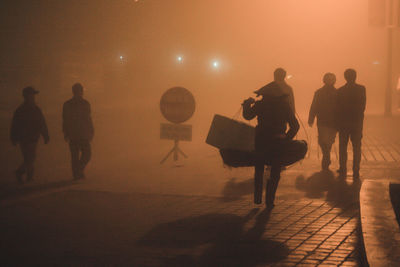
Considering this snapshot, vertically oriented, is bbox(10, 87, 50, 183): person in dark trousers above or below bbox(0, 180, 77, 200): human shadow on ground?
above

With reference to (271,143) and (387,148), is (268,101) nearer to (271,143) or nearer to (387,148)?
(271,143)

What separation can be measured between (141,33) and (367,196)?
35.5 meters

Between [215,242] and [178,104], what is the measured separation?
664cm

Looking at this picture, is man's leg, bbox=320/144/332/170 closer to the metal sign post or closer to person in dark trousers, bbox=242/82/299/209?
the metal sign post

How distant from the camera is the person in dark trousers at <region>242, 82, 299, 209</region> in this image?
7258 mm

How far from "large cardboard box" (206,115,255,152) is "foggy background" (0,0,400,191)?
3.78 m

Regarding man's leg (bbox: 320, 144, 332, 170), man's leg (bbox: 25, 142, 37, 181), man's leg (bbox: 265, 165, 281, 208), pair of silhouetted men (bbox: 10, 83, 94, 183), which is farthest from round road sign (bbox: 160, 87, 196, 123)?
man's leg (bbox: 265, 165, 281, 208)

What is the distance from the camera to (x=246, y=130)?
7.34m

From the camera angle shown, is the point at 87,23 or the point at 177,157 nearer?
the point at 177,157

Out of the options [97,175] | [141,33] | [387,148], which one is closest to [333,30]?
[141,33]

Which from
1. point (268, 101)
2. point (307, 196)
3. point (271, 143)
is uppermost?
point (268, 101)

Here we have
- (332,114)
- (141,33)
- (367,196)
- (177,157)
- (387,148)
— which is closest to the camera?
(367,196)

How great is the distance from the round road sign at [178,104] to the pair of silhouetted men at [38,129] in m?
2.45

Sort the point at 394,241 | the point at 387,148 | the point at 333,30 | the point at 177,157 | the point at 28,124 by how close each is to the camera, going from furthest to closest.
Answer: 1. the point at 333,30
2. the point at 387,148
3. the point at 177,157
4. the point at 28,124
5. the point at 394,241
